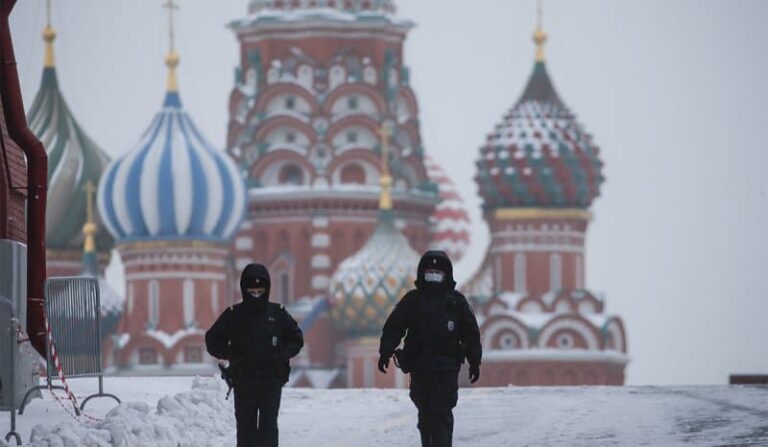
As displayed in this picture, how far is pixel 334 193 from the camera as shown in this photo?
9456 centimetres

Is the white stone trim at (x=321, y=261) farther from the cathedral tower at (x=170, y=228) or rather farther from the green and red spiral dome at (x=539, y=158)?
the green and red spiral dome at (x=539, y=158)

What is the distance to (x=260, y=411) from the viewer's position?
19.9 meters

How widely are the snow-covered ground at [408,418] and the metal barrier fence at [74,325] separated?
40 centimetres

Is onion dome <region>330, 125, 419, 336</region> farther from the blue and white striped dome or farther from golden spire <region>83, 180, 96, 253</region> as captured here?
golden spire <region>83, 180, 96, 253</region>

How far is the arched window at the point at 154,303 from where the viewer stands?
90.8 m

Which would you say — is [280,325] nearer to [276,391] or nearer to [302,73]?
[276,391]

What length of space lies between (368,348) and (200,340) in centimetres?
462

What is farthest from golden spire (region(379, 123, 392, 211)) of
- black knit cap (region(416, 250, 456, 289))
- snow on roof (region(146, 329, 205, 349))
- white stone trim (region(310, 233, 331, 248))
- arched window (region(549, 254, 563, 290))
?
black knit cap (region(416, 250, 456, 289))

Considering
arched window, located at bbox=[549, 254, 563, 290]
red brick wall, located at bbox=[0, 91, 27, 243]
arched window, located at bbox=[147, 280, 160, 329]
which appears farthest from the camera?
arched window, located at bbox=[549, 254, 563, 290]

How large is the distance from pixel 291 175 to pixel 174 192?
17.9 feet

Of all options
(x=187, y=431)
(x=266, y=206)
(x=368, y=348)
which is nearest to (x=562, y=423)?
(x=187, y=431)

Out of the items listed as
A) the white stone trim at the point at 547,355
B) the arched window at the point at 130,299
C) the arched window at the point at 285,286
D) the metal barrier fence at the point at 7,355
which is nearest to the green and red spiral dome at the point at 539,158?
the white stone trim at the point at 547,355

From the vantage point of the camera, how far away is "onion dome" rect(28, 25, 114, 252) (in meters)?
93.9

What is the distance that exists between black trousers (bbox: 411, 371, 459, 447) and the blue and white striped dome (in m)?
71.2
